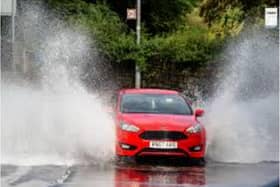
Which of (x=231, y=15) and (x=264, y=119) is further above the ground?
(x=231, y=15)

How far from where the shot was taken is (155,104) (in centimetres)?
1755

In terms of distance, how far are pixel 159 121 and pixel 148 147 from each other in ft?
2.27

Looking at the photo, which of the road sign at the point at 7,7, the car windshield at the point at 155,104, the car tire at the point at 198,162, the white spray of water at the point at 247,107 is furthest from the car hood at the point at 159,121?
the road sign at the point at 7,7

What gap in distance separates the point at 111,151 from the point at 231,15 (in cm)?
2660

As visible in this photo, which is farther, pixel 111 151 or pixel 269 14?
pixel 269 14

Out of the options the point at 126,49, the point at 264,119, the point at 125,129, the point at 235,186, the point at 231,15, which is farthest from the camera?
the point at 231,15

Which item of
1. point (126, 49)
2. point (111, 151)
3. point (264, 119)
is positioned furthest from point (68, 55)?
point (111, 151)

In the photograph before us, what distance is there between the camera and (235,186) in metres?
12.3

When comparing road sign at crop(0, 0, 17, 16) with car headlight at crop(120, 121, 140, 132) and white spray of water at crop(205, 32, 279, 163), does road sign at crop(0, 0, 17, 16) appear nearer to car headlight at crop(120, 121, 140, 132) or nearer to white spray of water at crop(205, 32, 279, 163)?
car headlight at crop(120, 121, 140, 132)

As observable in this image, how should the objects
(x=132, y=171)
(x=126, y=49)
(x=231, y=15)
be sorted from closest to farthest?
(x=132, y=171), (x=126, y=49), (x=231, y=15)

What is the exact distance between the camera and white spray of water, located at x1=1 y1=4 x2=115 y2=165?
1673 centimetres

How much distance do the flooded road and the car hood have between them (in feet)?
2.53

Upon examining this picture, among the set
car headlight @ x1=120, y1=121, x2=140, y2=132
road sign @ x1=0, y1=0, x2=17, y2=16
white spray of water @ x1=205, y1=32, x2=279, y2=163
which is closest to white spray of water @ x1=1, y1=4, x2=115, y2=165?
car headlight @ x1=120, y1=121, x2=140, y2=132

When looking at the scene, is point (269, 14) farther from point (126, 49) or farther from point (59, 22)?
point (59, 22)
